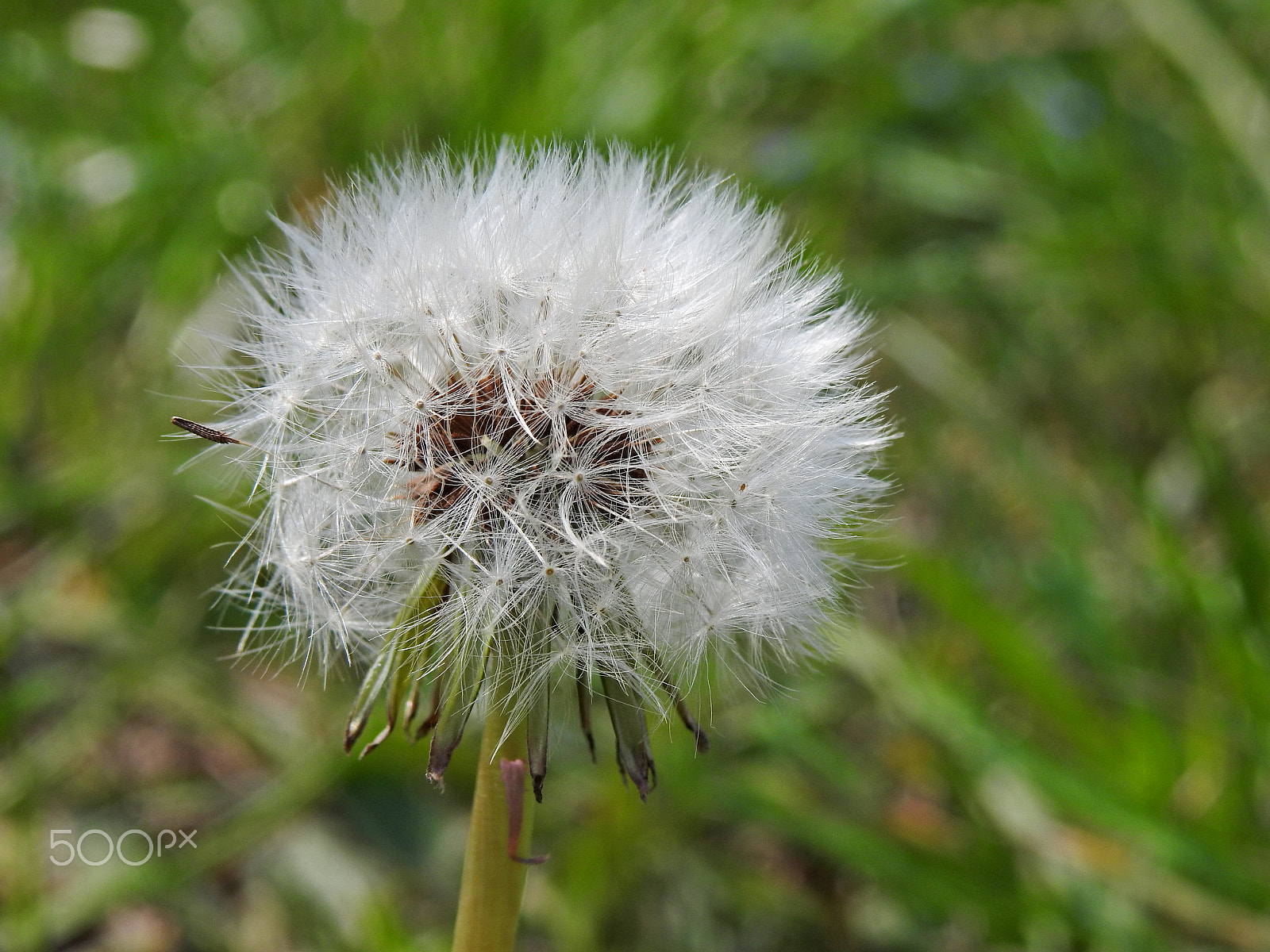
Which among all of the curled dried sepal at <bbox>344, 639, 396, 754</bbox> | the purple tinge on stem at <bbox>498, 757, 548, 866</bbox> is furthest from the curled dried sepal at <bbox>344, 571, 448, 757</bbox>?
the purple tinge on stem at <bbox>498, 757, 548, 866</bbox>

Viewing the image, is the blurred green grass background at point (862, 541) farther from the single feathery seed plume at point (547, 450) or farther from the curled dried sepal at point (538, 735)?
the curled dried sepal at point (538, 735)

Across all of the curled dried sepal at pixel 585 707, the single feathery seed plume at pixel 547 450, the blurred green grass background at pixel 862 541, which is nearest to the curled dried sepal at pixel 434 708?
the single feathery seed plume at pixel 547 450

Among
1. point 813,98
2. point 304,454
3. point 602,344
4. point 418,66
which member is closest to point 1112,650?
point 602,344

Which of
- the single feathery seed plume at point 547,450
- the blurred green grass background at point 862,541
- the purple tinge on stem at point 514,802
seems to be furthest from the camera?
the blurred green grass background at point 862,541

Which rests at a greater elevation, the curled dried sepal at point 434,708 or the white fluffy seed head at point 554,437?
the white fluffy seed head at point 554,437

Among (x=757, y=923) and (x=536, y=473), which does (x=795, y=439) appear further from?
(x=757, y=923)

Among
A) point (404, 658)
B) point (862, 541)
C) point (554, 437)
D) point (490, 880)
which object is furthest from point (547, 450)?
point (862, 541)
